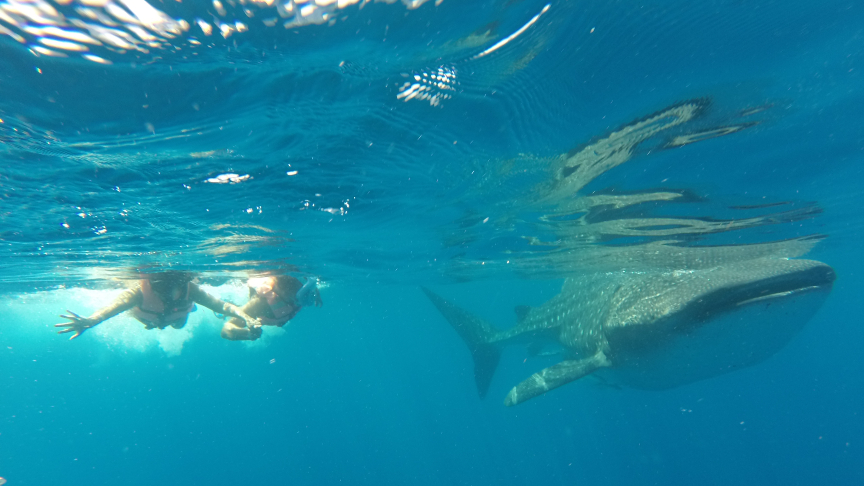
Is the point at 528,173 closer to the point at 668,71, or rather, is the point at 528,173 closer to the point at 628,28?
the point at 668,71

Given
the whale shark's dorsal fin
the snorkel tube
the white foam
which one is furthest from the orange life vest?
the white foam

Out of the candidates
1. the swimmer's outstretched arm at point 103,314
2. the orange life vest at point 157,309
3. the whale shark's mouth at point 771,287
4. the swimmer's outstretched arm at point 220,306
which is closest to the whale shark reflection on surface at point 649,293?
the whale shark's mouth at point 771,287

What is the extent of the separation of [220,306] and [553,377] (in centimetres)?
892

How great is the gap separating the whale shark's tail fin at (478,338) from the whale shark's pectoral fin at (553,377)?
5722 mm

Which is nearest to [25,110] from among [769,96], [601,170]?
[601,170]

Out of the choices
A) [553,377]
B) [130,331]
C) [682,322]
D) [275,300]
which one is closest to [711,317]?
[682,322]

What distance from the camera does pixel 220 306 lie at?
36.1ft

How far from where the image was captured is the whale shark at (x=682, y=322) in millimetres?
7449

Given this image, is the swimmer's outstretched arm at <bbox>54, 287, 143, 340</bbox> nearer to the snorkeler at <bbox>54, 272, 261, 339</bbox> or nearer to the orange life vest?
the snorkeler at <bbox>54, 272, 261, 339</bbox>

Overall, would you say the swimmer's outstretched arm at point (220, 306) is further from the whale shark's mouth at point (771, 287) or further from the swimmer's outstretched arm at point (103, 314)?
the whale shark's mouth at point (771, 287)

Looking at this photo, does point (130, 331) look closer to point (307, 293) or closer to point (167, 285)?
point (167, 285)

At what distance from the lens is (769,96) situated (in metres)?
6.27

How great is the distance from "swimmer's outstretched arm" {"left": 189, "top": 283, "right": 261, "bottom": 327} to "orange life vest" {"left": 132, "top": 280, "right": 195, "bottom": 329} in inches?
8.9

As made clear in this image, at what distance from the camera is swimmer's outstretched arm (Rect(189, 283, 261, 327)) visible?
9945mm
